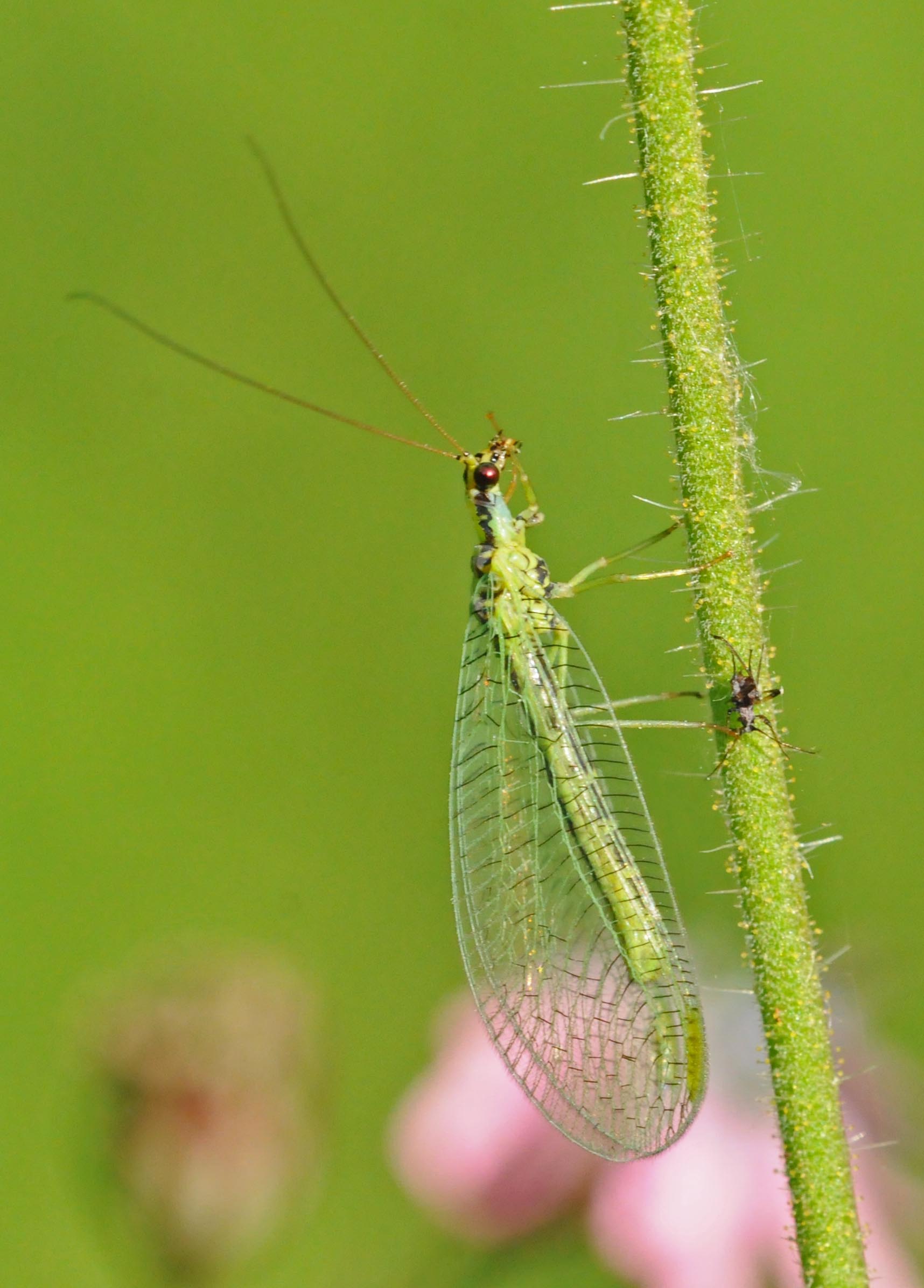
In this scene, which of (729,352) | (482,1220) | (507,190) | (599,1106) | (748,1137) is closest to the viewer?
(729,352)

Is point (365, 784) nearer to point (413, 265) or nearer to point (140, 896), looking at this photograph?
point (140, 896)

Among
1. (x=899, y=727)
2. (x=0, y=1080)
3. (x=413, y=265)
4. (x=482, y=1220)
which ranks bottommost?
(x=482, y=1220)

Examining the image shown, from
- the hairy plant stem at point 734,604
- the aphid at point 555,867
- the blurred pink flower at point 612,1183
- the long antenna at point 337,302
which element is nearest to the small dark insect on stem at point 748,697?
the hairy plant stem at point 734,604

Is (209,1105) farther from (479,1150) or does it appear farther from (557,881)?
(557,881)

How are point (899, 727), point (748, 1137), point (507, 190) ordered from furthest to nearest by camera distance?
1. point (507, 190)
2. point (899, 727)
3. point (748, 1137)

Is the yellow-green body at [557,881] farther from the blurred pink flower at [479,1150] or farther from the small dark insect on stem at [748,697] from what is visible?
the small dark insect on stem at [748,697]

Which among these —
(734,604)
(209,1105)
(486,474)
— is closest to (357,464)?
(486,474)

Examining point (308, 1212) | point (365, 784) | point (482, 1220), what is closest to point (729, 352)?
point (482, 1220)

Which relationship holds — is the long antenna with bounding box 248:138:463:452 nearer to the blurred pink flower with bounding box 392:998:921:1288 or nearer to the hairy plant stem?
the hairy plant stem
